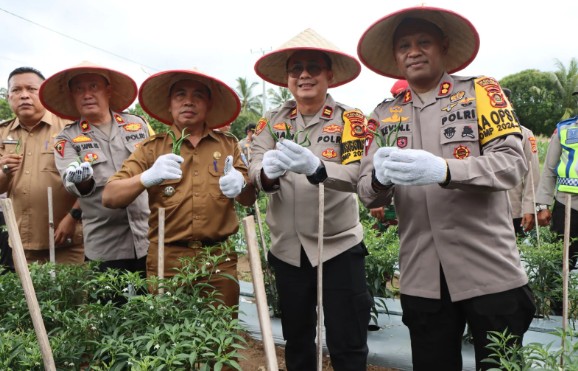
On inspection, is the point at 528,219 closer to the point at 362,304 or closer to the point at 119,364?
the point at 362,304

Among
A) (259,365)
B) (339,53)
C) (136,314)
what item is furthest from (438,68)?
(259,365)

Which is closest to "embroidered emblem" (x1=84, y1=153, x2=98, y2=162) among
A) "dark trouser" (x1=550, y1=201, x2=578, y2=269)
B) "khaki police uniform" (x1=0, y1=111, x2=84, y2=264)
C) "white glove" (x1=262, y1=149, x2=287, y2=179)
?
"khaki police uniform" (x1=0, y1=111, x2=84, y2=264)

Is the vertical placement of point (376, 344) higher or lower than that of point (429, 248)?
lower

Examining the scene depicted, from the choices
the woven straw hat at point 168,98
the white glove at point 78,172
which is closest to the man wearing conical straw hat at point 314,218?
the woven straw hat at point 168,98

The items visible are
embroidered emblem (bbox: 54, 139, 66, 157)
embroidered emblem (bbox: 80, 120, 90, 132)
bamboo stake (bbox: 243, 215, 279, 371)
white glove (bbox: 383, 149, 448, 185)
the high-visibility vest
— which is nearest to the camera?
bamboo stake (bbox: 243, 215, 279, 371)

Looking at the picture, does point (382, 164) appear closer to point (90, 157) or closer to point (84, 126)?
point (90, 157)

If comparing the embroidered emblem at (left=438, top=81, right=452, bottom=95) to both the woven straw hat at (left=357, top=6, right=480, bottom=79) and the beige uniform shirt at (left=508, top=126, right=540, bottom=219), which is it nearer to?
the woven straw hat at (left=357, top=6, right=480, bottom=79)

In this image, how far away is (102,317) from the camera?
1811mm

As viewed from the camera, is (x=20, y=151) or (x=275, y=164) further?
(x=20, y=151)

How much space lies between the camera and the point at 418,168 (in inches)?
68.4

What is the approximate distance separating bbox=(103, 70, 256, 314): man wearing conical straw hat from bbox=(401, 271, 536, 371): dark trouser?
3.06 ft

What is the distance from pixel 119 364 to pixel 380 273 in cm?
270

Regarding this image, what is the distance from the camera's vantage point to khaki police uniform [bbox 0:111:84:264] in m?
3.30

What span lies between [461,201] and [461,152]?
0.65 ft
